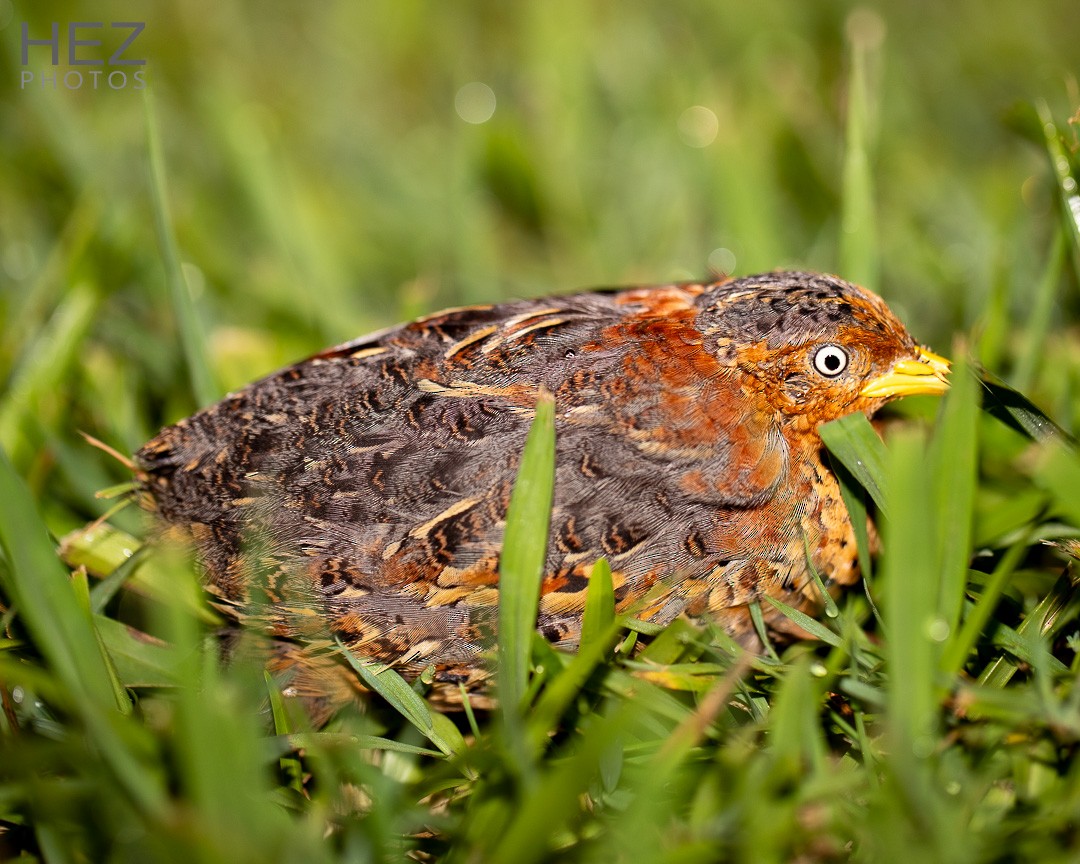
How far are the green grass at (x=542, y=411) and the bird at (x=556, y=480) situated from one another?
0.10m

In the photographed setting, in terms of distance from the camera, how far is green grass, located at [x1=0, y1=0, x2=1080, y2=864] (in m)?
1.67

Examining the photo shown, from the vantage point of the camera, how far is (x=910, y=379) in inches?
86.2

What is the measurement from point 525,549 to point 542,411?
278 millimetres

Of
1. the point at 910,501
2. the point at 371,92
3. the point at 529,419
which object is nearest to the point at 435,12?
the point at 371,92

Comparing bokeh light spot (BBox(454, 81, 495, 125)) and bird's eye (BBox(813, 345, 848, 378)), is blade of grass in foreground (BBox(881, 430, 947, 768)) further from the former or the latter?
bokeh light spot (BBox(454, 81, 495, 125))

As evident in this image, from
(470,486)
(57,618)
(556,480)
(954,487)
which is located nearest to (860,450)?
(954,487)

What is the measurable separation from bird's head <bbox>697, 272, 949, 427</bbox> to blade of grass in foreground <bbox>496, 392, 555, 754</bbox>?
53cm

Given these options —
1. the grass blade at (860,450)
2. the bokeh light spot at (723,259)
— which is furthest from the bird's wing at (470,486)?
the bokeh light spot at (723,259)

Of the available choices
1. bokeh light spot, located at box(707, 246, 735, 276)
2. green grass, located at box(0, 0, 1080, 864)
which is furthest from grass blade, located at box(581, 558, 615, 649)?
bokeh light spot, located at box(707, 246, 735, 276)

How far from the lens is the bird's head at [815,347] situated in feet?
6.93

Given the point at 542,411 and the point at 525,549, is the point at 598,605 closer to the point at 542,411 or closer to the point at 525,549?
the point at 525,549

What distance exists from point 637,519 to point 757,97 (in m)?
3.24

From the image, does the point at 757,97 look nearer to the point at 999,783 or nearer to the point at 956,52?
the point at 956,52

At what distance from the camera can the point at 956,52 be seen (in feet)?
16.6
